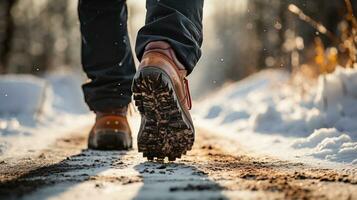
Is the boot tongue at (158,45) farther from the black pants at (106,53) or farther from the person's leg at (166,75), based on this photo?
the black pants at (106,53)

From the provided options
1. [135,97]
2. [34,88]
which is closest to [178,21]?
[135,97]

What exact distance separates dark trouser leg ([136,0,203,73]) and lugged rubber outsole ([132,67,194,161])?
173 millimetres

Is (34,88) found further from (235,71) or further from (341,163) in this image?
(235,71)

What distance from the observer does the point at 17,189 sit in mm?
1076

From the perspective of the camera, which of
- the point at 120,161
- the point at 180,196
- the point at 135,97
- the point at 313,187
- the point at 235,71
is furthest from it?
the point at 235,71

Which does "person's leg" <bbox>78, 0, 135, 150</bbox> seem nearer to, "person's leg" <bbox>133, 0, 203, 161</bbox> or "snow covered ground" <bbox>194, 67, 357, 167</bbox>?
"snow covered ground" <bbox>194, 67, 357, 167</bbox>

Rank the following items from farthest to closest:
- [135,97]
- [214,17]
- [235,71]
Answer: [214,17] → [235,71] → [135,97]

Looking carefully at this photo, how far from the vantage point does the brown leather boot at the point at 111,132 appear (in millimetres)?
2207

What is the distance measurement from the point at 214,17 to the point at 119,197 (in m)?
45.9

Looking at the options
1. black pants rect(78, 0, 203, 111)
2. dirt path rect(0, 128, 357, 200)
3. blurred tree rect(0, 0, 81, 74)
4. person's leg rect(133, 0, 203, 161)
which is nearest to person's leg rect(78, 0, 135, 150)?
black pants rect(78, 0, 203, 111)

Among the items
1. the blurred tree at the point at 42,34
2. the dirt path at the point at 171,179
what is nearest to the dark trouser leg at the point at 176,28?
the dirt path at the point at 171,179

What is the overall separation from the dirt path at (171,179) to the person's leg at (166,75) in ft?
0.27

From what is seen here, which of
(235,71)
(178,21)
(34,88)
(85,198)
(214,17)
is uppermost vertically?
(214,17)

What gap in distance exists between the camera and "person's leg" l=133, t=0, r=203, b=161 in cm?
150
